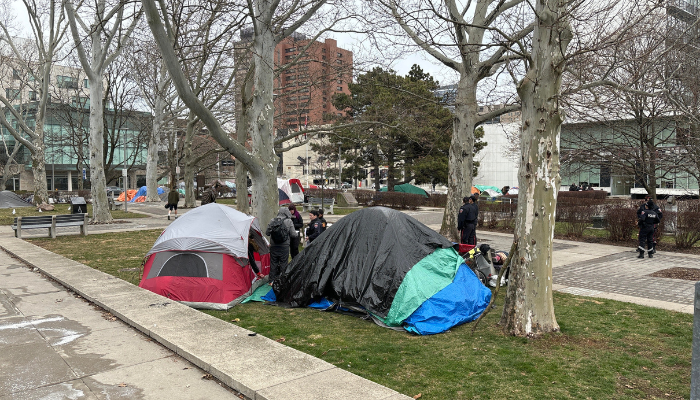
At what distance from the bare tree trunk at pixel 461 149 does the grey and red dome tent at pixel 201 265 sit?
26.0ft

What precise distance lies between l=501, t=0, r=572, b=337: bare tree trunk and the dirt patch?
614 centimetres

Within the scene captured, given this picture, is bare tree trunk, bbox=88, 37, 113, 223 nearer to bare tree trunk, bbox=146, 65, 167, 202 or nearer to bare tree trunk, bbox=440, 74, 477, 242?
bare tree trunk, bbox=146, 65, 167, 202

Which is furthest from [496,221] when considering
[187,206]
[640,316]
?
[187,206]

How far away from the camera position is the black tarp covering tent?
292 inches

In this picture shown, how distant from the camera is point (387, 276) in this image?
24.3ft

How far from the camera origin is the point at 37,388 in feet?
15.7

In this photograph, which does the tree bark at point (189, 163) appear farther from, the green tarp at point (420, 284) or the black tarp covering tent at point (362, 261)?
the green tarp at point (420, 284)

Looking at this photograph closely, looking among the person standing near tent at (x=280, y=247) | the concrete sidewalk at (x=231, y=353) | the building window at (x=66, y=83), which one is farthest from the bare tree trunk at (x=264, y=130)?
the building window at (x=66, y=83)

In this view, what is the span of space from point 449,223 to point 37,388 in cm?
1223

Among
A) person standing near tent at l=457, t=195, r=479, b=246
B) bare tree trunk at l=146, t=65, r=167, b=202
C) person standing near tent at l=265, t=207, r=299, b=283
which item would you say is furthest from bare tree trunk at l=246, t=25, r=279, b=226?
bare tree trunk at l=146, t=65, r=167, b=202

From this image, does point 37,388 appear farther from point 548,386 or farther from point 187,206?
point 187,206

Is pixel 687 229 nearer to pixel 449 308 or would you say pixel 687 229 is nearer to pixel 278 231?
pixel 449 308

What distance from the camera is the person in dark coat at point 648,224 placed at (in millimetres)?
13539

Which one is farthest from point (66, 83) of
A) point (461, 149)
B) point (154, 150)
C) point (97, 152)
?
point (461, 149)
